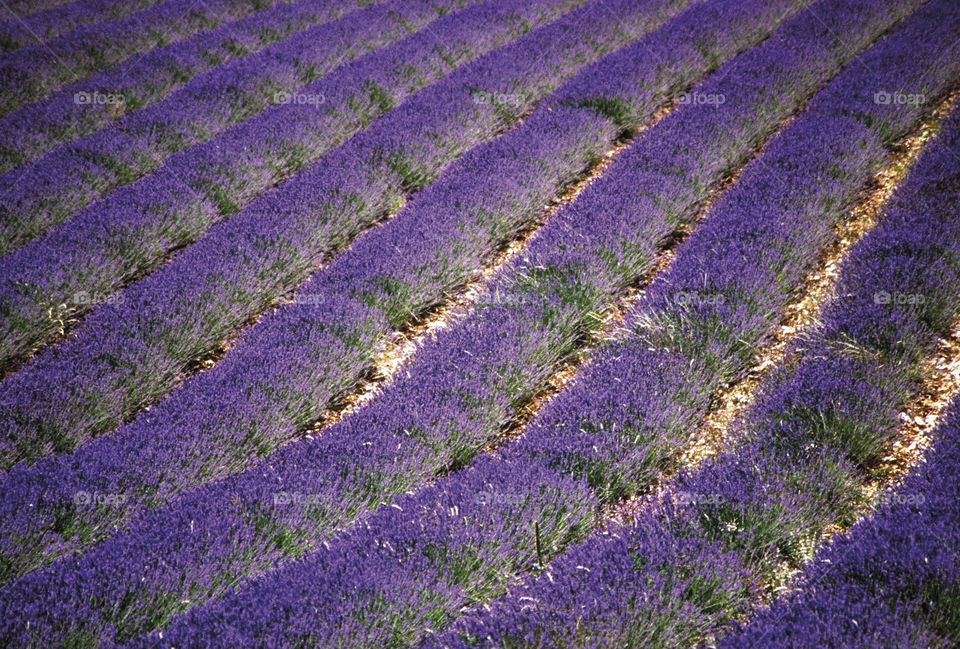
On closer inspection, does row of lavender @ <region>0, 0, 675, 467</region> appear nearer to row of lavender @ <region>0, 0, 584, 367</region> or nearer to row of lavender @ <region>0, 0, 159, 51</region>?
row of lavender @ <region>0, 0, 584, 367</region>

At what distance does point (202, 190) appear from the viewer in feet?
17.4

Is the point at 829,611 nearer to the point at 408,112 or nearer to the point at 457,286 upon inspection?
the point at 457,286

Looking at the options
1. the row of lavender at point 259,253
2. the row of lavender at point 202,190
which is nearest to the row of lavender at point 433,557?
the row of lavender at point 259,253

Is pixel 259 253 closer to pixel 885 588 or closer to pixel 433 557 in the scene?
pixel 433 557

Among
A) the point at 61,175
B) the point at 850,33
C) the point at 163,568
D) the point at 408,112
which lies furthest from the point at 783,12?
the point at 163,568

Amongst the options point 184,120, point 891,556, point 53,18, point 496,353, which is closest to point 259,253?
point 496,353

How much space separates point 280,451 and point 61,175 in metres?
3.82

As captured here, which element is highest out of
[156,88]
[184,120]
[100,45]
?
[100,45]

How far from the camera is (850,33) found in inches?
268

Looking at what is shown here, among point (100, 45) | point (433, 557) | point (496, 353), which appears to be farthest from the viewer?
point (100, 45)

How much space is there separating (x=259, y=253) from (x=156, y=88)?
3.86m

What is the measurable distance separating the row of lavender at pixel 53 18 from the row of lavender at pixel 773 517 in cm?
915

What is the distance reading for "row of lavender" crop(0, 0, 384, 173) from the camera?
5523 mm

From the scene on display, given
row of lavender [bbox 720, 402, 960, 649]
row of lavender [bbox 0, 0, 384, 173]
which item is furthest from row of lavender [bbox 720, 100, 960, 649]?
row of lavender [bbox 0, 0, 384, 173]
